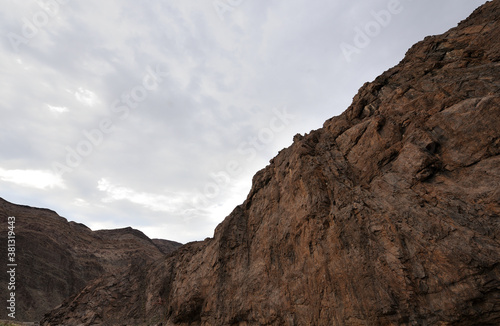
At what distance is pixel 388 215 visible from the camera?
14.7 meters

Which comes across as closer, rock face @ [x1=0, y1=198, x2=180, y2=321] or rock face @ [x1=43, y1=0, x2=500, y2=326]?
rock face @ [x1=43, y1=0, x2=500, y2=326]

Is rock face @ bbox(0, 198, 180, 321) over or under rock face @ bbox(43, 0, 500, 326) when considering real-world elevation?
over

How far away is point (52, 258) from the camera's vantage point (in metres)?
59.2

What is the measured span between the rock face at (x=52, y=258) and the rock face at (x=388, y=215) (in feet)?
102

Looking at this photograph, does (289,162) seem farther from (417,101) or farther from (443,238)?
(443,238)

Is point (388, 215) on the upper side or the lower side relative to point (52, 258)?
lower

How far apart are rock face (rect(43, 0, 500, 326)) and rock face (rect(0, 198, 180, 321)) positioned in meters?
31.2

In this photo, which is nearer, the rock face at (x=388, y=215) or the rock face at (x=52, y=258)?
the rock face at (x=388, y=215)

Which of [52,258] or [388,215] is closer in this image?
[388,215]

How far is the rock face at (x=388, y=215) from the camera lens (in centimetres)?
1193

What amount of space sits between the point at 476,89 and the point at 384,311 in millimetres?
13517

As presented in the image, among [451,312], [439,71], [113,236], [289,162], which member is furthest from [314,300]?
[113,236]

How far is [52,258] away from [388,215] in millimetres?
71812

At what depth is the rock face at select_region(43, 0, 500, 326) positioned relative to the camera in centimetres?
1193
